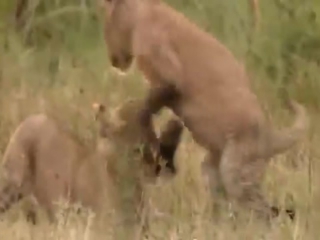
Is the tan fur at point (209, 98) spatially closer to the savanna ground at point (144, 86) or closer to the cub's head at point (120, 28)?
the cub's head at point (120, 28)

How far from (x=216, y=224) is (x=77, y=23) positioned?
325 cm

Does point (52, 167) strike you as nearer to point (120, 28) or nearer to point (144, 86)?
point (120, 28)

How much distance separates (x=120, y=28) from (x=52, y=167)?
2.60ft

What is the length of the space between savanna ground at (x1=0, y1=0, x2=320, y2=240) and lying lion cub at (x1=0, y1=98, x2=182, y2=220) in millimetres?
90

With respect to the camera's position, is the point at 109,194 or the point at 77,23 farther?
the point at 77,23

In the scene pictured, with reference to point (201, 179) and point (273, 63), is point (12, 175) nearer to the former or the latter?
point (201, 179)

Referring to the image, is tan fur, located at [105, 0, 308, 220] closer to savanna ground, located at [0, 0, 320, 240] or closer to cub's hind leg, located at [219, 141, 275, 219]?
cub's hind leg, located at [219, 141, 275, 219]

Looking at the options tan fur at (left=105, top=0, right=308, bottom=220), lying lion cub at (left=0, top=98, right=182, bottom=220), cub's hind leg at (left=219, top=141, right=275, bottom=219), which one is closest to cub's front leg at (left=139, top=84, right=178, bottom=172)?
tan fur at (left=105, top=0, right=308, bottom=220)

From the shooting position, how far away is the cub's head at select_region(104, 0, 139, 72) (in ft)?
15.2

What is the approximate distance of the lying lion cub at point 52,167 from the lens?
4.11 metres

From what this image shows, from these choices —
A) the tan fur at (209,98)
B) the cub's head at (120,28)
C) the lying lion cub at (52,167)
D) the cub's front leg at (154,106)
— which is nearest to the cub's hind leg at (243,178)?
the tan fur at (209,98)

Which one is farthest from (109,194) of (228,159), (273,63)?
(273,63)

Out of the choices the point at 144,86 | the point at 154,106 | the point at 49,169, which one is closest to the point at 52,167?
the point at 49,169

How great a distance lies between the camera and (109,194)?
13.2 ft
